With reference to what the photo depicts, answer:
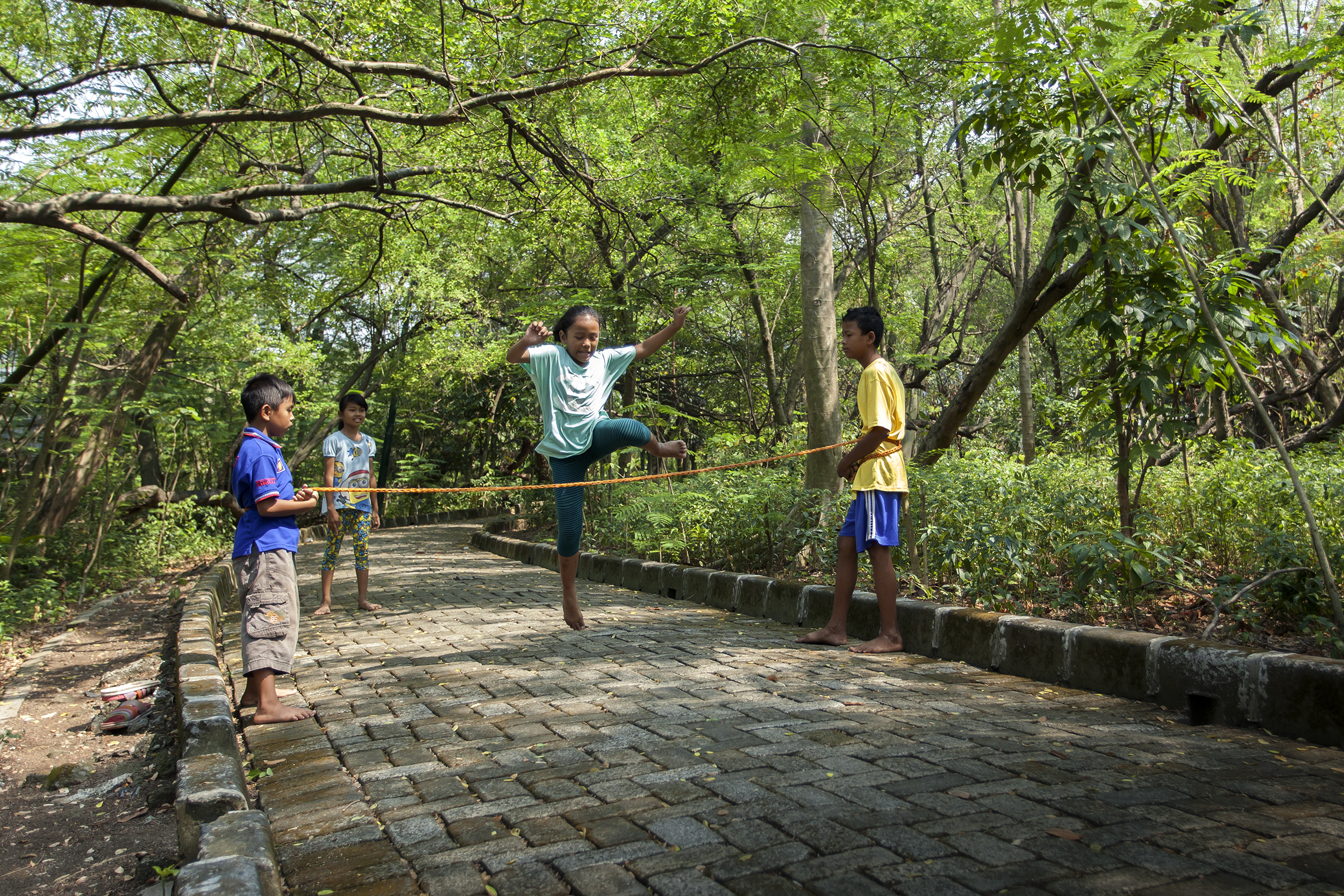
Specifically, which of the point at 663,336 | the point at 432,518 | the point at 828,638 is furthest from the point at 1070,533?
the point at 432,518

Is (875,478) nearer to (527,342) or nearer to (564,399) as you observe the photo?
(564,399)

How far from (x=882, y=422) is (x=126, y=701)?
5.29 meters

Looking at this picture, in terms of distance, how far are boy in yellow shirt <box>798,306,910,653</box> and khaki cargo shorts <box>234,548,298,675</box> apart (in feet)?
10.4

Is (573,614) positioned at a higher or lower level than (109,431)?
lower

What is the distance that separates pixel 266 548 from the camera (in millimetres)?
4445

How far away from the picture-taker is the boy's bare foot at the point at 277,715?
4.33 m

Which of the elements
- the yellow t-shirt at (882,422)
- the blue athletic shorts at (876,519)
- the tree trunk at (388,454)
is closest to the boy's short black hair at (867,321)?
the yellow t-shirt at (882,422)

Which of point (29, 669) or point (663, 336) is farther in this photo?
point (29, 669)

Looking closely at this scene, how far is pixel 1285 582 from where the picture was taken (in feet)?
15.5

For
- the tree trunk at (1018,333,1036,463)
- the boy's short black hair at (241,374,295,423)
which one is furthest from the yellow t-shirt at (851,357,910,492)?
the tree trunk at (1018,333,1036,463)

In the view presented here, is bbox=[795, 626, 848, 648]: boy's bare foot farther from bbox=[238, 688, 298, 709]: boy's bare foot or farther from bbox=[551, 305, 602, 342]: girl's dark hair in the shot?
bbox=[238, 688, 298, 709]: boy's bare foot

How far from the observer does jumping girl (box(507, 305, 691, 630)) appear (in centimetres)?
598

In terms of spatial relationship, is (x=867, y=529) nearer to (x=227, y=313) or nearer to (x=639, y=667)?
(x=639, y=667)

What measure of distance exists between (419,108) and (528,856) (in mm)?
7580
